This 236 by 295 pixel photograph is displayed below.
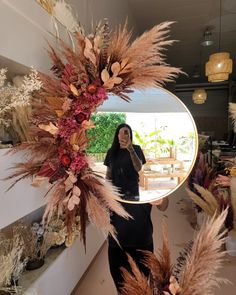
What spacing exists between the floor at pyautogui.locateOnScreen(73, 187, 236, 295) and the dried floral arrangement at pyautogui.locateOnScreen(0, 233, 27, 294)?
382mm

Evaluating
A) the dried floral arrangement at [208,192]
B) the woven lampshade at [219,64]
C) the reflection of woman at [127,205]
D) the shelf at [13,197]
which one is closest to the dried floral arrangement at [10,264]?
the shelf at [13,197]

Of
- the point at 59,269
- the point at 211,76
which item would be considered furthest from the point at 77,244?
the point at 211,76

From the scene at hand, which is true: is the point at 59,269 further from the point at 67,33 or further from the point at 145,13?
the point at 145,13

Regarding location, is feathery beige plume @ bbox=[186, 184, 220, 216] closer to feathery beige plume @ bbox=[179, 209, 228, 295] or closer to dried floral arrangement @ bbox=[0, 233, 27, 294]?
feathery beige plume @ bbox=[179, 209, 228, 295]

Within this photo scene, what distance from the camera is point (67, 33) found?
2.62 ft

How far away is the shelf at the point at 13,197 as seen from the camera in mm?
633

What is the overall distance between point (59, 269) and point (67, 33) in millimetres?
1042

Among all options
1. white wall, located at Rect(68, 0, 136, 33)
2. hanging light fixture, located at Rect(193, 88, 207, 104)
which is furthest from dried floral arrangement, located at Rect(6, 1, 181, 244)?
hanging light fixture, located at Rect(193, 88, 207, 104)

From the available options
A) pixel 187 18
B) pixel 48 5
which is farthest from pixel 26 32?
pixel 187 18

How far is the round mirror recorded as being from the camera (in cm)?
65

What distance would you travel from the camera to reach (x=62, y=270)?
1133 millimetres

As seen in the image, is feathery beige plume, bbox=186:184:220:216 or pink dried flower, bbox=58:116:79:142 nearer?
pink dried flower, bbox=58:116:79:142

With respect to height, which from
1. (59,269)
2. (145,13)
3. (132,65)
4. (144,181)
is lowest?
(59,269)

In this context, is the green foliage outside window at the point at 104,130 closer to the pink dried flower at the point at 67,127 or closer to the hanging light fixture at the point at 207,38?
the pink dried flower at the point at 67,127
